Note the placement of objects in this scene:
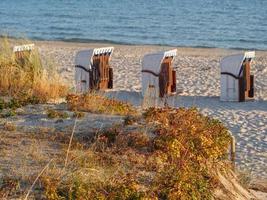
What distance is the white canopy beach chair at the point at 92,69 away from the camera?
1553 centimetres

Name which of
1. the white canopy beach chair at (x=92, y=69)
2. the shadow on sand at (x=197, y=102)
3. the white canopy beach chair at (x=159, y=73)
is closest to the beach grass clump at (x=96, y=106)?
the shadow on sand at (x=197, y=102)

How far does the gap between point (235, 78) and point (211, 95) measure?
1118mm

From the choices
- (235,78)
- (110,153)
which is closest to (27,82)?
(110,153)

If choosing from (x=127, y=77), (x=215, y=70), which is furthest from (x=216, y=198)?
(x=215, y=70)

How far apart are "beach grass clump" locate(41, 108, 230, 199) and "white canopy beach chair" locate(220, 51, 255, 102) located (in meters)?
7.56

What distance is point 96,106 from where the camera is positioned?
8.57 meters

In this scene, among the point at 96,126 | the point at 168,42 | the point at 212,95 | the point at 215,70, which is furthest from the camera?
the point at 168,42

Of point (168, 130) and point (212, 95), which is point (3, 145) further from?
point (212, 95)

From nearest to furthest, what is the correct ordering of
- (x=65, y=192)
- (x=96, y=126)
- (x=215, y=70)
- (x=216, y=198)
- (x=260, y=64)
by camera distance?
(x=65, y=192) → (x=216, y=198) → (x=96, y=126) → (x=215, y=70) → (x=260, y=64)

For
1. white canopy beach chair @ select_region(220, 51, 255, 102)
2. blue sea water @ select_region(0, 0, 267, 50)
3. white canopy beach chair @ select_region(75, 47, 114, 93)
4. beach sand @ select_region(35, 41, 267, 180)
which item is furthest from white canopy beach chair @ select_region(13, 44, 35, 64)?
blue sea water @ select_region(0, 0, 267, 50)

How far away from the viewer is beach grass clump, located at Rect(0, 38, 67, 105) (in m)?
9.59

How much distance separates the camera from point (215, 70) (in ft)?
68.6

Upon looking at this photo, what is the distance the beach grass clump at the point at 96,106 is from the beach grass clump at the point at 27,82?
61 cm

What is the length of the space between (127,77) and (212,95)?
337cm
